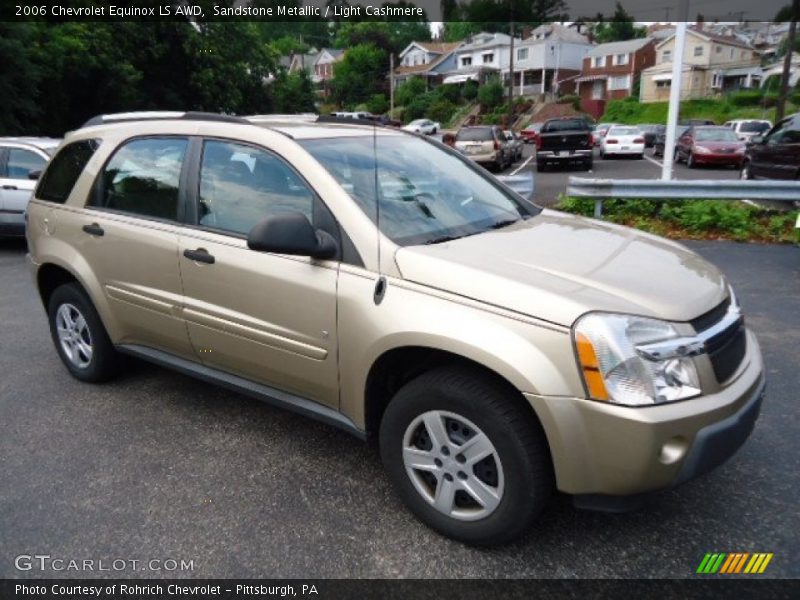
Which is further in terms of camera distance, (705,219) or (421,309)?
(705,219)

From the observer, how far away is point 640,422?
222cm

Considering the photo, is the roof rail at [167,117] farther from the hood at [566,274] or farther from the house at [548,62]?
the house at [548,62]

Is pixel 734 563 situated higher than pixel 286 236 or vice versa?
pixel 286 236

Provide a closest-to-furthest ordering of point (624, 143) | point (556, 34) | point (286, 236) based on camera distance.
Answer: point (286, 236), point (624, 143), point (556, 34)

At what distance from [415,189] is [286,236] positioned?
34.1 inches

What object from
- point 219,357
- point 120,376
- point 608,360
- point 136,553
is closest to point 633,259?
point 608,360

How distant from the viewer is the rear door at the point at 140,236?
141 inches

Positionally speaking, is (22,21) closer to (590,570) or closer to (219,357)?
(219,357)

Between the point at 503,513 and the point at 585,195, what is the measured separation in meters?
6.93

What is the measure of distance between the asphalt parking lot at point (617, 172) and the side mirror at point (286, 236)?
13.0 m

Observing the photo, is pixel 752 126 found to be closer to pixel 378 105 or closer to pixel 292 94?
pixel 292 94

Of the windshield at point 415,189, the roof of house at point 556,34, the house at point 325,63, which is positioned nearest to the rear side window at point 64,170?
the windshield at point 415,189

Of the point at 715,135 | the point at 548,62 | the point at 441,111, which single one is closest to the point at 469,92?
the point at 441,111

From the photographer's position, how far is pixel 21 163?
950cm
